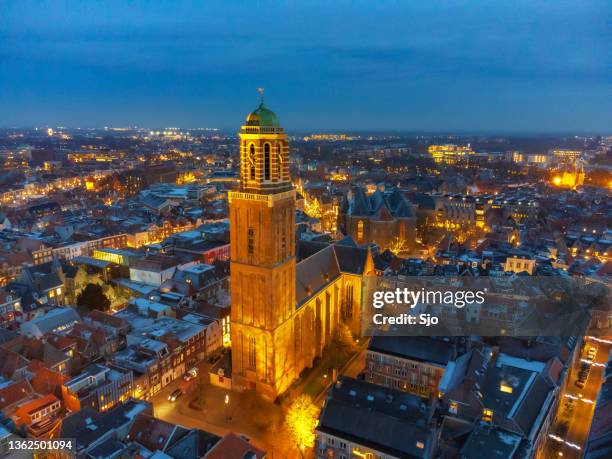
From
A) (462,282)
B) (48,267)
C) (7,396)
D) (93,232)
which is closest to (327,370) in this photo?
(462,282)

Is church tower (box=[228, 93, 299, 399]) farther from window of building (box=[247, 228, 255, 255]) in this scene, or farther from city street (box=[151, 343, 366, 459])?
city street (box=[151, 343, 366, 459])

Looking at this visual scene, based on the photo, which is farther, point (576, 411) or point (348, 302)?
point (348, 302)

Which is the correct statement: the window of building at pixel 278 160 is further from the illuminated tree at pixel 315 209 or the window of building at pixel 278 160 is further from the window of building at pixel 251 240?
the illuminated tree at pixel 315 209

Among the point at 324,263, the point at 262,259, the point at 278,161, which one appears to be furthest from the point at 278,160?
the point at 324,263

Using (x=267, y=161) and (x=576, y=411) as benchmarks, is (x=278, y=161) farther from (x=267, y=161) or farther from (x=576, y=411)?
(x=576, y=411)

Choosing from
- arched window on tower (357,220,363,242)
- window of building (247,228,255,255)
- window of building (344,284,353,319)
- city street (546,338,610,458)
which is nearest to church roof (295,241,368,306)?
window of building (344,284,353,319)

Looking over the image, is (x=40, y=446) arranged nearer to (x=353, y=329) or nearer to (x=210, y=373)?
(x=210, y=373)
